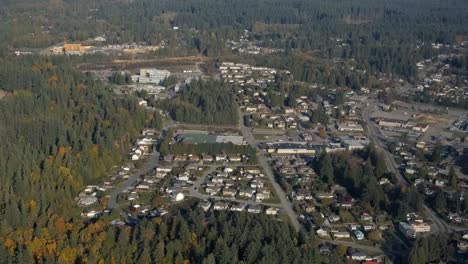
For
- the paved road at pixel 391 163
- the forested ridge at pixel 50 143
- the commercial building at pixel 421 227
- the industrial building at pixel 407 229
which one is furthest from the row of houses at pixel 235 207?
the paved road at pixel 391 163

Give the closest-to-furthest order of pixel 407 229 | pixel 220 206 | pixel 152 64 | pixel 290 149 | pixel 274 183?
pixel 407 229, pixel 220 206, pixel 274 183, pixel 290 149, pixel 152 64

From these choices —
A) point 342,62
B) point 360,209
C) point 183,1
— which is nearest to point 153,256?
point 360,209

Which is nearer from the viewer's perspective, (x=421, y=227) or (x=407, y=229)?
(x=407, y=229)

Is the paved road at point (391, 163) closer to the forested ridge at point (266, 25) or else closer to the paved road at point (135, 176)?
the paved road at point (135, 176)

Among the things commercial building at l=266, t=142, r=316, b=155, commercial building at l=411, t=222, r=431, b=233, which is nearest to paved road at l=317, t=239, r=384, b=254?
commercial building at l=411, t=222, r=431, b=233

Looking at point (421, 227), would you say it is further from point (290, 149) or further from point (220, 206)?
point (290, 149)

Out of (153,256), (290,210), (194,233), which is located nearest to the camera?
(153,256)

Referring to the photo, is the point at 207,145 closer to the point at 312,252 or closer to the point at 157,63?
the point at 312,252

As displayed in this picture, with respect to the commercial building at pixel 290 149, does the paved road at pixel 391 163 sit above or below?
below

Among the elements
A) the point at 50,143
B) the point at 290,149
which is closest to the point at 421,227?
the point at 290,149
